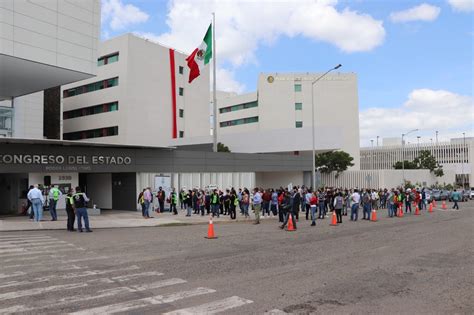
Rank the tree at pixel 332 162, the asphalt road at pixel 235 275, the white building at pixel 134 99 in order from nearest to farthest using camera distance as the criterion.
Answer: the asphalt road at pixel 235 275, the tree at pixel 332 162, the white building at pixel 134 99

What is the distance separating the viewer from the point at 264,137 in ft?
156

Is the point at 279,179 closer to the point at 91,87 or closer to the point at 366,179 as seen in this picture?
the point at 366,179

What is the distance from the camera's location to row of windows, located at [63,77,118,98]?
52375mm

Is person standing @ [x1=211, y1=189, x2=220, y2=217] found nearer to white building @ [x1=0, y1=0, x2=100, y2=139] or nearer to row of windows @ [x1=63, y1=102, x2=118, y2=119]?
white building @ [x1=0, y1=0, x2=100, y2=139]

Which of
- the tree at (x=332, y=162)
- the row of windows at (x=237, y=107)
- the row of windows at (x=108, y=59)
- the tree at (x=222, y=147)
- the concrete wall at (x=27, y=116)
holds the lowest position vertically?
the tree at (x=332, y=162)

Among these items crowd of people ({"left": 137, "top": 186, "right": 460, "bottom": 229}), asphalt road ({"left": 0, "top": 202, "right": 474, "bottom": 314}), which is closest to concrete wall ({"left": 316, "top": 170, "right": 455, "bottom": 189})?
crowd of people ({"left": 137, "top": 186, "right": 460, "bottom": 229})

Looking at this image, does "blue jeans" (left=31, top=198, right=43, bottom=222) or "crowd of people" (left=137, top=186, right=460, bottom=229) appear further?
"crowd of people" (left=137, top=186, right=460, bottom=229)

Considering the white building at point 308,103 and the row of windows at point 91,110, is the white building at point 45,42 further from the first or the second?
the white building at point 308,103

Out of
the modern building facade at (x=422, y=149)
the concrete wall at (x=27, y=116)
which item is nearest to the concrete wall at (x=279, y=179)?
the concrete wall at (x=27, y=116)

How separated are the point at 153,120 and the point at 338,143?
79.8ft

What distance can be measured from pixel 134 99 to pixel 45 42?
25149 mm

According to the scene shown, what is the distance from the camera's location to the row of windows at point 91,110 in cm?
5262

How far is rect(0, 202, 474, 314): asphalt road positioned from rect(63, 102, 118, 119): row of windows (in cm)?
4023

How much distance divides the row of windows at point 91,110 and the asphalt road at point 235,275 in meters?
40.2
